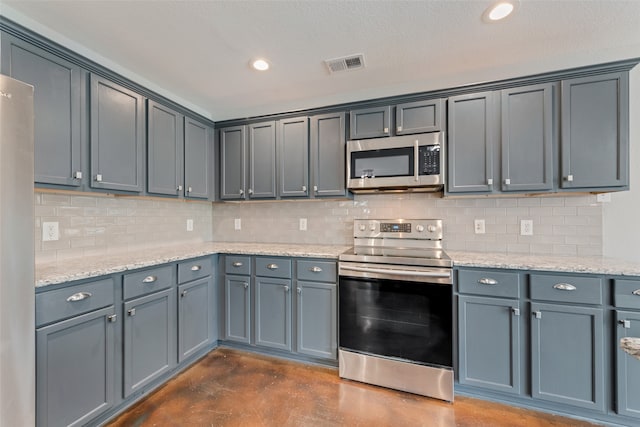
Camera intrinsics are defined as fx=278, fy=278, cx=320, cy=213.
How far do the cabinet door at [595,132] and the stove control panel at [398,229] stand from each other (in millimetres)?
955

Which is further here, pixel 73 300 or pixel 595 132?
pixel 595 132

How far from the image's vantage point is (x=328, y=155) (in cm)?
263

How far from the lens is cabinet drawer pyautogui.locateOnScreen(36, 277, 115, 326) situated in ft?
4.54

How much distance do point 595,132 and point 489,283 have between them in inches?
51.1

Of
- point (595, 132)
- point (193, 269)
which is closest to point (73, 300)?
point (193, 269)

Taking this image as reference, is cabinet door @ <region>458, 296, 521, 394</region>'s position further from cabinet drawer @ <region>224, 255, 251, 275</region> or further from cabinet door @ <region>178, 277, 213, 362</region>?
cabinet door @ <region>178, 277, 213, 362</region>

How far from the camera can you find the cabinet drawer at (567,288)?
1.70 metres

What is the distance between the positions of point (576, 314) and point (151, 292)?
9.25 ft

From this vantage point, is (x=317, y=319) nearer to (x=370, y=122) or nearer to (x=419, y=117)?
(x=370, y=122)

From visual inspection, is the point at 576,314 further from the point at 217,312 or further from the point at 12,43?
the point at 12,43

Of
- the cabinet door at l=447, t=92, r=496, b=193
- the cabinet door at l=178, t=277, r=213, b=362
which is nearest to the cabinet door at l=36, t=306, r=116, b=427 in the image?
the cabinet door at l=178, t=277, r=213, b=362

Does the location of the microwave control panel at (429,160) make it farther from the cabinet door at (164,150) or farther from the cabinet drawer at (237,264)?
the cabinet door at (164,150)

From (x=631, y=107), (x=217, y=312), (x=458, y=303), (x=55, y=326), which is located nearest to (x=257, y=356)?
(x=217, y=312)

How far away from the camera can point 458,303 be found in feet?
6.44
